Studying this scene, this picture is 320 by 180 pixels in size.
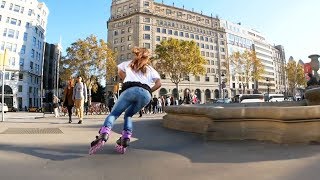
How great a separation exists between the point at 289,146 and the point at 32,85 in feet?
267

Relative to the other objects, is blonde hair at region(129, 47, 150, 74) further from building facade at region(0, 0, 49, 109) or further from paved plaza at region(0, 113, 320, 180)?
building facade at region(0, 0, 49, 109)

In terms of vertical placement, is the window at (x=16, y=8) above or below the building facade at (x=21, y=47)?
above

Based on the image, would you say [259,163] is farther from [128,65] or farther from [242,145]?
[128,65]

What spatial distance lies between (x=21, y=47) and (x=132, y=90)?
7560 cm

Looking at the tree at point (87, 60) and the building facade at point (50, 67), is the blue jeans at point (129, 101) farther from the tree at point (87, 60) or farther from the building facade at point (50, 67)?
the building facade at point (50, 67)

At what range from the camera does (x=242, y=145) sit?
5.40 metres

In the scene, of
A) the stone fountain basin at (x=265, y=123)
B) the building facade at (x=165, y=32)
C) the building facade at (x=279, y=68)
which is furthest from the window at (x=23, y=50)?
the building facade at (x=279, y=68)

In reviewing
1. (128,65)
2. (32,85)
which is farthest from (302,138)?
(32,85)

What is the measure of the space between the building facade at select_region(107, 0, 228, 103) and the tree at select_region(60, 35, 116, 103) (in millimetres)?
27558

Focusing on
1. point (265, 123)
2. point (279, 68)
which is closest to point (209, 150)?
point (265, 123)

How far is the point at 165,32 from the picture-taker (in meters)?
90.8

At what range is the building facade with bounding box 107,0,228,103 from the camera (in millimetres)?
86438

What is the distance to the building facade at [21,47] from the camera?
2776 inches

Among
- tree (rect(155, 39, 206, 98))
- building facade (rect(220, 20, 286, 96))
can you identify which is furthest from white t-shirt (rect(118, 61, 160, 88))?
building facade (rect(220, 20, 286, 96))
